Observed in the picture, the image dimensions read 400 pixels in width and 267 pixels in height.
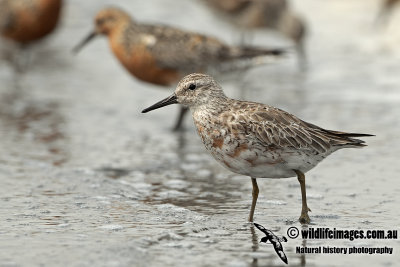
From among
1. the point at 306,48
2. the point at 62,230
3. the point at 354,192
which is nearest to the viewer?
the point at 62,230

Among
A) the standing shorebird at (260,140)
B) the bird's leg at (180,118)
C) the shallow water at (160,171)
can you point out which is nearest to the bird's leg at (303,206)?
the standing shorebird at (260,140)

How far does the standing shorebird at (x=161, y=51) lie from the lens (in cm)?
1116

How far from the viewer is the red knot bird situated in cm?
1384

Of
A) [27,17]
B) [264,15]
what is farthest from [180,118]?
[264,15]

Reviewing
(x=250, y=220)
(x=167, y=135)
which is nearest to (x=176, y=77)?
(x=167, y=135)

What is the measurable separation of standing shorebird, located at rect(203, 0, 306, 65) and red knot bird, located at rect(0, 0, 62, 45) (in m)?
4.09

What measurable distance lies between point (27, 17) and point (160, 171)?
20.8ft

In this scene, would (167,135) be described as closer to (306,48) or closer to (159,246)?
(159,246)

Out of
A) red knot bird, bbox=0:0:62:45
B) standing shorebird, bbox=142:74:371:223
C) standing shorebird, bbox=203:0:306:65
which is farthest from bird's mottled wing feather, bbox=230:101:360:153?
standing shorebird, bbox=203:0:306:65

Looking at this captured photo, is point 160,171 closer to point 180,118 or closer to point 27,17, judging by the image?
point 180,118

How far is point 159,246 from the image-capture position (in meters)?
5.81

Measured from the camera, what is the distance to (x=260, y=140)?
623 cm

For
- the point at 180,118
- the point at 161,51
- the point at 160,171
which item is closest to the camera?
the point at 160,171

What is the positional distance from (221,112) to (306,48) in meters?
10.3
